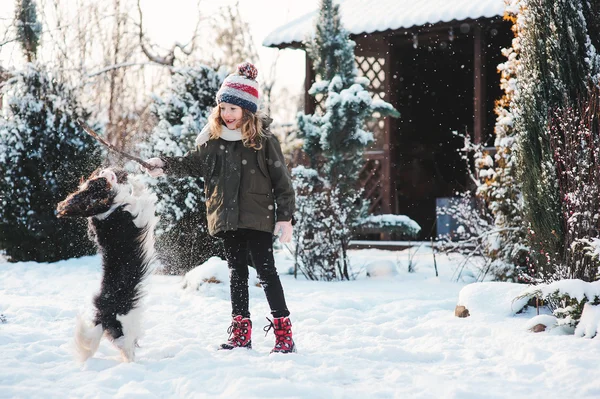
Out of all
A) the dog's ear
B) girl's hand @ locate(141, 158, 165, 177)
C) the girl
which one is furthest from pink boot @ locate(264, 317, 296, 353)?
the dog's ear

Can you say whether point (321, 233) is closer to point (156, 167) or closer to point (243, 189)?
point (243, 189)

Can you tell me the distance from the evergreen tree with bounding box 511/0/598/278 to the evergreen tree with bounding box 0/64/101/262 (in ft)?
19.7

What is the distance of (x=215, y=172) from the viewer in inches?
152

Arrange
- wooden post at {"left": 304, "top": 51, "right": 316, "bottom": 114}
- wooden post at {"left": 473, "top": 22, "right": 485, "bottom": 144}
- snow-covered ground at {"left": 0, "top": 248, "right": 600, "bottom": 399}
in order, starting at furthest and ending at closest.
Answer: wooden post at {"left": 304, "top": 51, "right": 316, "bottom": 114} → wooden post at {"left": 473, "top": 22, "right": 485, "bottom": 144} → snow-covered ground at {"left": 0, "top": 248, "right": 600, "bottom": 399}

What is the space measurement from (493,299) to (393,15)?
7.67 metres

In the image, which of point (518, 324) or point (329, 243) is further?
point (329, 243)

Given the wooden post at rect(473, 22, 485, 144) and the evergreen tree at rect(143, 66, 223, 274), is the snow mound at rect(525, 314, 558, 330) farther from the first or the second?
the wooden post at rect(473, 22, 485, 144)

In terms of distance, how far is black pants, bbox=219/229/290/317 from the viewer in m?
3.77

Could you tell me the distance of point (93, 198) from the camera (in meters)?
3.31

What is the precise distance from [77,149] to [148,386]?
20.6 ft

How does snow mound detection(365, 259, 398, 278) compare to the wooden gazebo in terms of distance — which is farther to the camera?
the wooden gazebo

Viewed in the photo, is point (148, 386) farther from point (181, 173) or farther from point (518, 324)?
point (518, 324)

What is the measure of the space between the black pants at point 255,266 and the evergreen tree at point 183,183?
3186mm

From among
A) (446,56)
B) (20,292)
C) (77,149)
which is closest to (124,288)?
(20,292)
